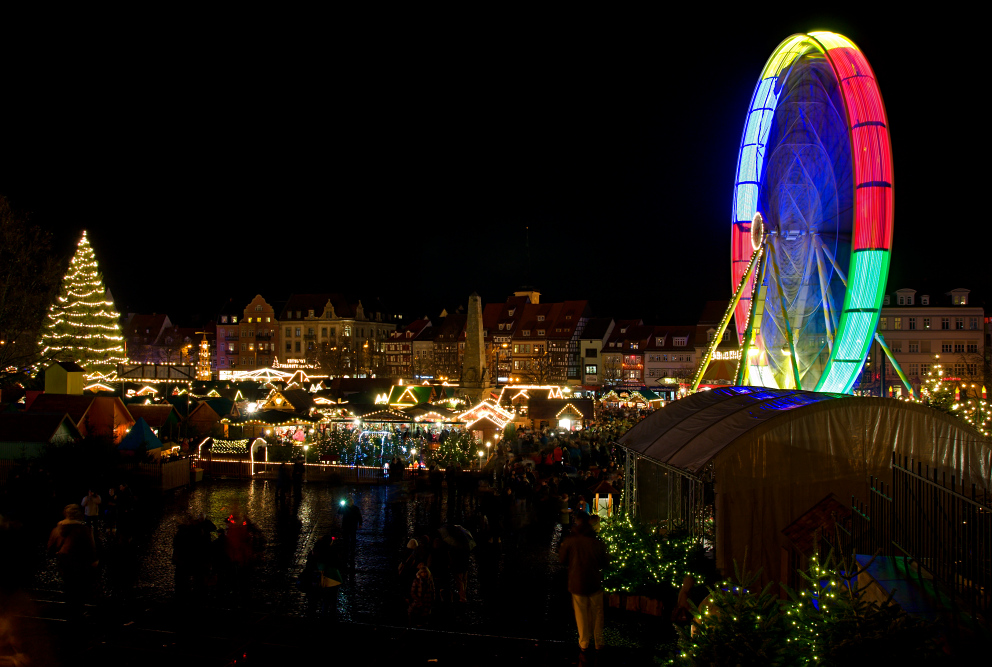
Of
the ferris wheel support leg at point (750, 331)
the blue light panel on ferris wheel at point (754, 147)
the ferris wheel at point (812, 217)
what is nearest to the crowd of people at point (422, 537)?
the ferris wheel support leg at point (750, 331)

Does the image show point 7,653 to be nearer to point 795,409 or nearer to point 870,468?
point 795,409

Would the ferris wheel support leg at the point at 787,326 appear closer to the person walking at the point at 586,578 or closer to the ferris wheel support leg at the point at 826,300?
the ferris wheel support leg at the point at 826,300

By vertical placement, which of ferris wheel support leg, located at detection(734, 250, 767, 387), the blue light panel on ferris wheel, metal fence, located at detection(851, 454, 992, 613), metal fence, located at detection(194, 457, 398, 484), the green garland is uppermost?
the blue light panel on ferris wheel

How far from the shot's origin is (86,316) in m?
42.6

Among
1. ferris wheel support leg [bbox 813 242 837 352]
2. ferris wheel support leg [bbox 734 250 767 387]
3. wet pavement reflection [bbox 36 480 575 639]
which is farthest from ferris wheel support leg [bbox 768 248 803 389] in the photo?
wet pavement reflection [bbox 36 480 575 639]

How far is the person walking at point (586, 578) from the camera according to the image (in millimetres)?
6652

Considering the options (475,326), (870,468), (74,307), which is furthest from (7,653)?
(74,307)

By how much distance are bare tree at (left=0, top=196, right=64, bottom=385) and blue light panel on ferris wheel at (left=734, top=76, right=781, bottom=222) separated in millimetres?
24883

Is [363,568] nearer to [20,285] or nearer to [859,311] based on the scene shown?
[859,311]

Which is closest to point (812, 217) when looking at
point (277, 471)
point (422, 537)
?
point (422, 537)

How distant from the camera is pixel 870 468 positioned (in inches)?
353

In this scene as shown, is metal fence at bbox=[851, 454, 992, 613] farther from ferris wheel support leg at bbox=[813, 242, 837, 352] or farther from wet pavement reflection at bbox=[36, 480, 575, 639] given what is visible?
ferris wheel support leg at bbox=[813, 242, 837, 352]

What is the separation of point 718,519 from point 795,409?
1.67 meters

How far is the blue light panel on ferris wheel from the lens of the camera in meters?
17.6
